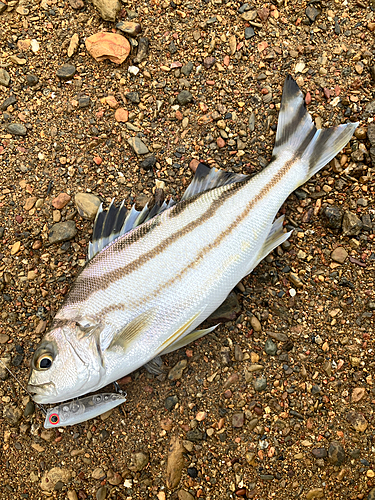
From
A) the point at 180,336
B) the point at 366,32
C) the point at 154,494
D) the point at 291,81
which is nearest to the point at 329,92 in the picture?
the point at 291,81

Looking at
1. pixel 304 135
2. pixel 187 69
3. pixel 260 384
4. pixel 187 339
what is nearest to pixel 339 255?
pixel 304 135

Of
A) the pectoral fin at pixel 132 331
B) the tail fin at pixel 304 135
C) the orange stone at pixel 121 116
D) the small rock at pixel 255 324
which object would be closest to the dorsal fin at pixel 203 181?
the tail fin at pixel 304 135

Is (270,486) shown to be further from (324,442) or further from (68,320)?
(68,320)

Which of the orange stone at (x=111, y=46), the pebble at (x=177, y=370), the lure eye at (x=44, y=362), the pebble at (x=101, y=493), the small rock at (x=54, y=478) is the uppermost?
the orange stone at (x=111, y=46)

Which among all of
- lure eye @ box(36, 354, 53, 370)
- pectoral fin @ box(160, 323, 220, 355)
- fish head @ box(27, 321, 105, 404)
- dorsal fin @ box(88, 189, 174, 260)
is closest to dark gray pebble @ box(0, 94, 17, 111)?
dorsal fin @ box(88, 189, 174, 260)

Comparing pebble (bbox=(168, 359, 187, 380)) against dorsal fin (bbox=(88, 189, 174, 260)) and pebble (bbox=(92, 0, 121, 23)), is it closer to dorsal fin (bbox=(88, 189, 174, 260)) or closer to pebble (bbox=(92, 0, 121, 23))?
dorsal fin (bbox=(88, 189, 174, 260))

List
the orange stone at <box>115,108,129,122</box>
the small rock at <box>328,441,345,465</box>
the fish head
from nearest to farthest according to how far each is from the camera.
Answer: the fish head < the small rock at <box>328,441,345,465</box> < the orange stone at <box>115,108,129,122</box>

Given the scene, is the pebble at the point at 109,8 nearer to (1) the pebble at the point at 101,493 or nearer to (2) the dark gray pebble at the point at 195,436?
(2) the dark gray pebble at the point at 195,436
